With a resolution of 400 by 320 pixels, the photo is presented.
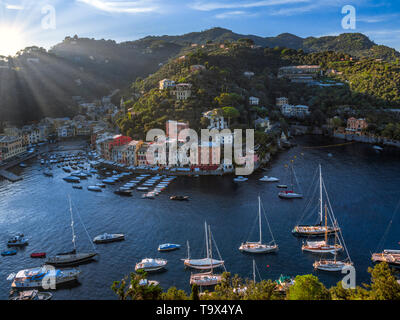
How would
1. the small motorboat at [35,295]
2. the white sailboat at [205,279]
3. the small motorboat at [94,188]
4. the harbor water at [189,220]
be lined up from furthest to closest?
1. the small motorboat at [94,188]
2. the harbor water at [189,220]
3. the white sailboat at [205,279]
4. the small motorboat at [35,295]

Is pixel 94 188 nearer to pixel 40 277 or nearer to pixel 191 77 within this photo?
pixel 40 277

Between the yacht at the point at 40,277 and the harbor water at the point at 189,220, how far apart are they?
1.03 ft

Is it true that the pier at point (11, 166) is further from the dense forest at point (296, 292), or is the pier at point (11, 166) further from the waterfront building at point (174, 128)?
the dense forest at point (296, 292)

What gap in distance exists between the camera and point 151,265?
36.8 ft

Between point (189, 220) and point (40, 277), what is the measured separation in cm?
641

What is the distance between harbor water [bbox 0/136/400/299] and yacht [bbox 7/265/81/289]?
1.03ft

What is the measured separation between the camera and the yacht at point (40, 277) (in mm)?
10531

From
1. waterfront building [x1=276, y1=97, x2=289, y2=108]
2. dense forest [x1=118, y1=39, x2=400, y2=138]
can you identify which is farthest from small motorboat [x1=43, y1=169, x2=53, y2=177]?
waterfront building [x1=276, y1=97, x2=289, y2=108]

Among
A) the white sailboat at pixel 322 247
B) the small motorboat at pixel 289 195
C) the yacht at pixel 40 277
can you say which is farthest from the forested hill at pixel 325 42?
the yacht at pixel 40 277

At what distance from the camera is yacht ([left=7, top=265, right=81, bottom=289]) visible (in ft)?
34.6

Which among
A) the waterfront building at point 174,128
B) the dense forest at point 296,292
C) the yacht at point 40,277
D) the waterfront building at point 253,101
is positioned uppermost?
the waterfront building at point 253,101

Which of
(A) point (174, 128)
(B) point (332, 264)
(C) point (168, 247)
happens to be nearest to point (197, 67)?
(A) point (174, 128)
